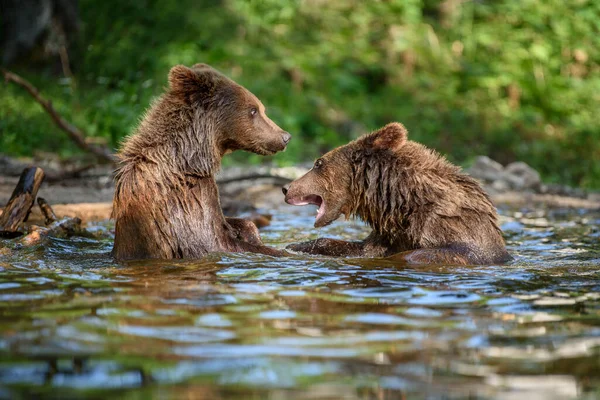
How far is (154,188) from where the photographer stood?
7602mm

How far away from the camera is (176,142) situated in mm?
7758

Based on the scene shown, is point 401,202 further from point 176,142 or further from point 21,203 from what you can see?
point 21,203

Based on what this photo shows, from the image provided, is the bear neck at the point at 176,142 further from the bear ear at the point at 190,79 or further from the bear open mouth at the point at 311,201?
the bear open mouth at the point at 311,201

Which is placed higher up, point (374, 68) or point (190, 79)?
point (374, 68)

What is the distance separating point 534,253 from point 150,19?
15351 mm

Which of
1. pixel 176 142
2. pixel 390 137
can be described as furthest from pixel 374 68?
pixel 176 142

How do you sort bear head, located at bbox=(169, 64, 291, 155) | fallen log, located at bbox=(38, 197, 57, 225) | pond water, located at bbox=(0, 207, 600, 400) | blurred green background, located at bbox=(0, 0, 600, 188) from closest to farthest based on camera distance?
pond water, located at bbox=(0, 207, 600, 400) → bear head, located at bbox=(169, 64, 291, 155) → fallen log, located at bbox=(38, 197, 57, 225) → blurred green background, located at bbox=(0, 0, 600, 188)

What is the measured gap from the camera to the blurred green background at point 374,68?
18594 mm

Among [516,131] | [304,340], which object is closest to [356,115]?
[516,131]

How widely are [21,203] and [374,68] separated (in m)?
15.1

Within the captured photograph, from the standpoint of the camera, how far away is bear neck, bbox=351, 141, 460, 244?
25.8 feet

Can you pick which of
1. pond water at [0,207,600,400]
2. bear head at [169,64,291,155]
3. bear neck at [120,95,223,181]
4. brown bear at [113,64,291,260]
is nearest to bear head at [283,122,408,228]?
bear head at [169,64,291,155]

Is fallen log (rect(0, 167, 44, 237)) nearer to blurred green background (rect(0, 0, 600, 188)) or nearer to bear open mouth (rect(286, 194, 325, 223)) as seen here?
bear open mouth (rect(286, 194, 325, 223))

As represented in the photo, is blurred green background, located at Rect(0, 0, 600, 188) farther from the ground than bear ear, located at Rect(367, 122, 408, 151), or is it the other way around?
blurred green background, located at Rect(0, 0, 600, 188)
